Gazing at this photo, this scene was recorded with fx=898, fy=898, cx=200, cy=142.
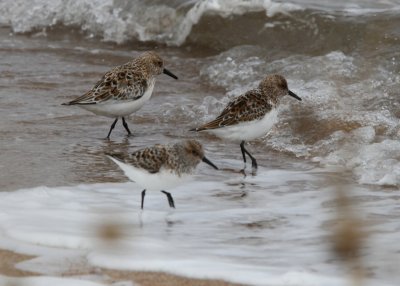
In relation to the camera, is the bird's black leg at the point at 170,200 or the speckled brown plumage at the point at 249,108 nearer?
the bird's black leg at the point at 170,200

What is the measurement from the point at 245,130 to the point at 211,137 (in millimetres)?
1232

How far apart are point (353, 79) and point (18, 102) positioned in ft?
12.0

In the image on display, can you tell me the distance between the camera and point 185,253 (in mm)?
4969

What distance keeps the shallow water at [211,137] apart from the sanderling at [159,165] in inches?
9.9

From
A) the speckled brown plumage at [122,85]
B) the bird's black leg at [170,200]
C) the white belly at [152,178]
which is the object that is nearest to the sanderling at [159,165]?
the white belly at [152,178]

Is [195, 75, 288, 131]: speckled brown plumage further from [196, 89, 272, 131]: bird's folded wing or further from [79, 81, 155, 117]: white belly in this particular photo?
[79, 81, 155, 117]: white belly

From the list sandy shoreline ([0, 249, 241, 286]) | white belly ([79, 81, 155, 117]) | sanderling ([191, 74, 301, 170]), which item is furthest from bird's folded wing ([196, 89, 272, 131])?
sandy shoreline ([0, 249, 241, 286])

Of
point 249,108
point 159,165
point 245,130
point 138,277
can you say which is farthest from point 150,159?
point 249,108

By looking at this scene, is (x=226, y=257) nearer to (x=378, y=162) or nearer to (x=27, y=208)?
(x=27, y=208)

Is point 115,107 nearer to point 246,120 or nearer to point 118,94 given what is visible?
point 118,94

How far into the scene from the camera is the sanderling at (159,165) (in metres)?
5.67

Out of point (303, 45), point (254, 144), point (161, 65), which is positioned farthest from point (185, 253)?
point (303, 45)

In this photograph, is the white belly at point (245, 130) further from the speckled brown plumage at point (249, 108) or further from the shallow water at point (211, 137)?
the shallow water at point (211, 137)

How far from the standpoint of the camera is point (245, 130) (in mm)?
7289
